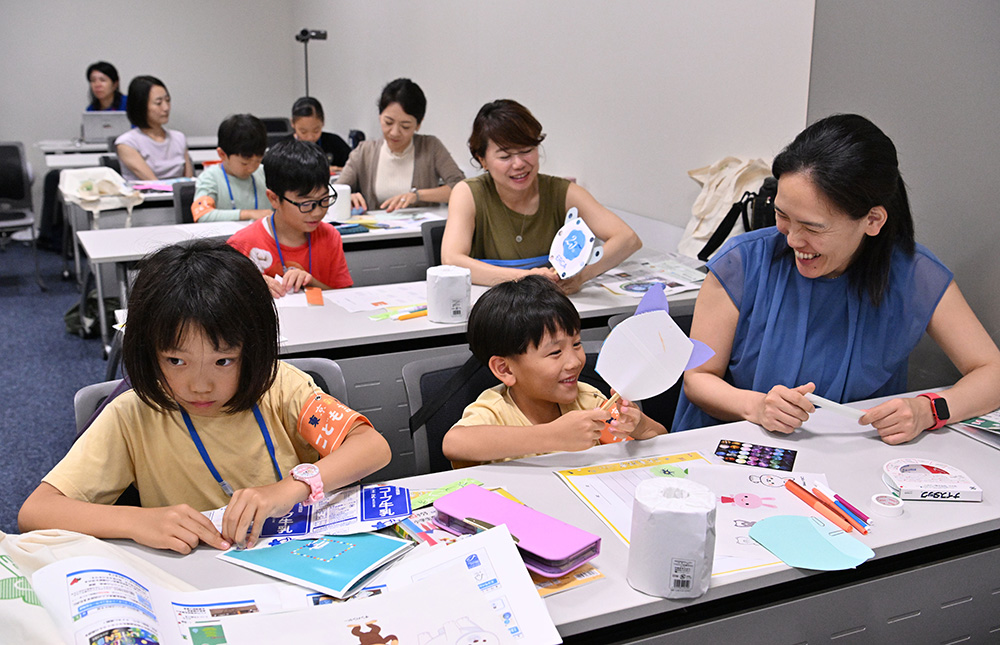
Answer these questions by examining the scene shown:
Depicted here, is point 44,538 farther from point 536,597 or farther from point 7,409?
point 7,409

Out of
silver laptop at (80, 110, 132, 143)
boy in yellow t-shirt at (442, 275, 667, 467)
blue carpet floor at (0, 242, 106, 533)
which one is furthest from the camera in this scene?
silver laptop at (80, 110, 132, 143)

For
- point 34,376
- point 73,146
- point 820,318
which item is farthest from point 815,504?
point 73,146

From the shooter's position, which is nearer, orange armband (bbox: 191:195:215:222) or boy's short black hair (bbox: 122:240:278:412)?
boy's short black hair (bbox: 122:240:278:412)

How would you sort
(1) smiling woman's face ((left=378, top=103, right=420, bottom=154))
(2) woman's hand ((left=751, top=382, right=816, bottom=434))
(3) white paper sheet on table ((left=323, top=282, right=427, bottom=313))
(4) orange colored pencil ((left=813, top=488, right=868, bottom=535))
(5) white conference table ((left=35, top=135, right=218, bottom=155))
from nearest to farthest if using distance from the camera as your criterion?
(4) orange colored pencil ((left=813, top=488, right=868, bottom=535)), (2) woman's hand ((left=751, top=382, right=816, bottom=434)), (3) white paper sheet on table ((left=323, top=282, right=427, bottom=313)), (1) smiling woman's face ((left=378, top=103, right=420, bottom=154)), (5) white conference table ((left=35, top=135, right=218, bottom=155))

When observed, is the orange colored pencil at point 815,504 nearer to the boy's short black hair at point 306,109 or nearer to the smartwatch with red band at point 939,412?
the smartwatch with red band at point 939,412

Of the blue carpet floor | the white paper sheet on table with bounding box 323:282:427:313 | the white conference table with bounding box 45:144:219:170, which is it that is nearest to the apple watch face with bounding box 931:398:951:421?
the white paper sheet on table with bounding box 323:282:427:313

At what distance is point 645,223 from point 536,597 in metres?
2.74

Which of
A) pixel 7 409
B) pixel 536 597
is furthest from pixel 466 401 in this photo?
pixel 7 409

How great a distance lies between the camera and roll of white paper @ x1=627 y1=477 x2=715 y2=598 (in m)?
1.04

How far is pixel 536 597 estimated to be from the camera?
1056 mm

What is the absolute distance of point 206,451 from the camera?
4.84 feet

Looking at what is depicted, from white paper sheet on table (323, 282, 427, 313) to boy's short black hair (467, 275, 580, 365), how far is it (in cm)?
86

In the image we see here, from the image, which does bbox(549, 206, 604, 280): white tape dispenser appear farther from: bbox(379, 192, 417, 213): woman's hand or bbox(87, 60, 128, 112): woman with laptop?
bbox(87, 60, 128, 112): woman with laptop

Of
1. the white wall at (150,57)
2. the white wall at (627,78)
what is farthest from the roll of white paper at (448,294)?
the white wall at (150,57)
